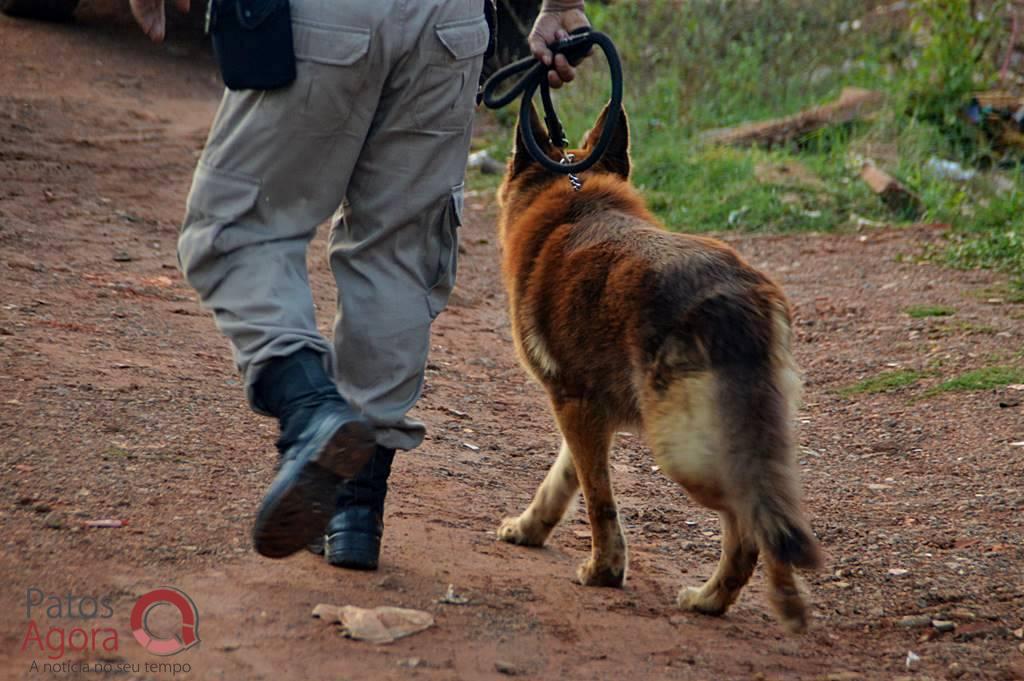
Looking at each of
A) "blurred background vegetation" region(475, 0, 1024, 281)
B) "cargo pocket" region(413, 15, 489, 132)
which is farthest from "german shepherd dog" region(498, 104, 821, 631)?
"blurred background vegetation" region(475, 0, 1024, 281)

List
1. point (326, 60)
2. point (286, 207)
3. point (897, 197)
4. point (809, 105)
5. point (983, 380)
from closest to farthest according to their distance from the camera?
point (326, 60) < point (286, 207) < point (983, 380) < point (897, 197) < point (809, 105)

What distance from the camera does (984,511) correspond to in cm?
404

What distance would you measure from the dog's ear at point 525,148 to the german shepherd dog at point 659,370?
6.5 inches

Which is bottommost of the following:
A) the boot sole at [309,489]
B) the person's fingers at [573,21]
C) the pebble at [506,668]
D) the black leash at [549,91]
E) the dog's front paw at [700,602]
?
the dog's front paw at [700,602]

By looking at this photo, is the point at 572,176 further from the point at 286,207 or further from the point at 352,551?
the point at 352,551

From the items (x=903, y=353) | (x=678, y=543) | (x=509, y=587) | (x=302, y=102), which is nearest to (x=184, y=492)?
(x=509, y=587)

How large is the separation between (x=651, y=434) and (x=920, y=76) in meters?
7.56

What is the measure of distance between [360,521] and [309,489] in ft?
2.02

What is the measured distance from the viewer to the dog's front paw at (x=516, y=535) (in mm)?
3680

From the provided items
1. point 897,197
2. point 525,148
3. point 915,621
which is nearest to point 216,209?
point 525,148

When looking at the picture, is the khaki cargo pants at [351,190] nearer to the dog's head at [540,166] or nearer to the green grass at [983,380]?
the dog's head at [540,166]

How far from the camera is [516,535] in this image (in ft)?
12.1

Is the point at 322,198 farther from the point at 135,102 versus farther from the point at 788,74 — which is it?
the point at 788,74

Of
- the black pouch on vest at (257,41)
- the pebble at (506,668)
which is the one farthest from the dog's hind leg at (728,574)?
the black pouch on vest at (257,41)
